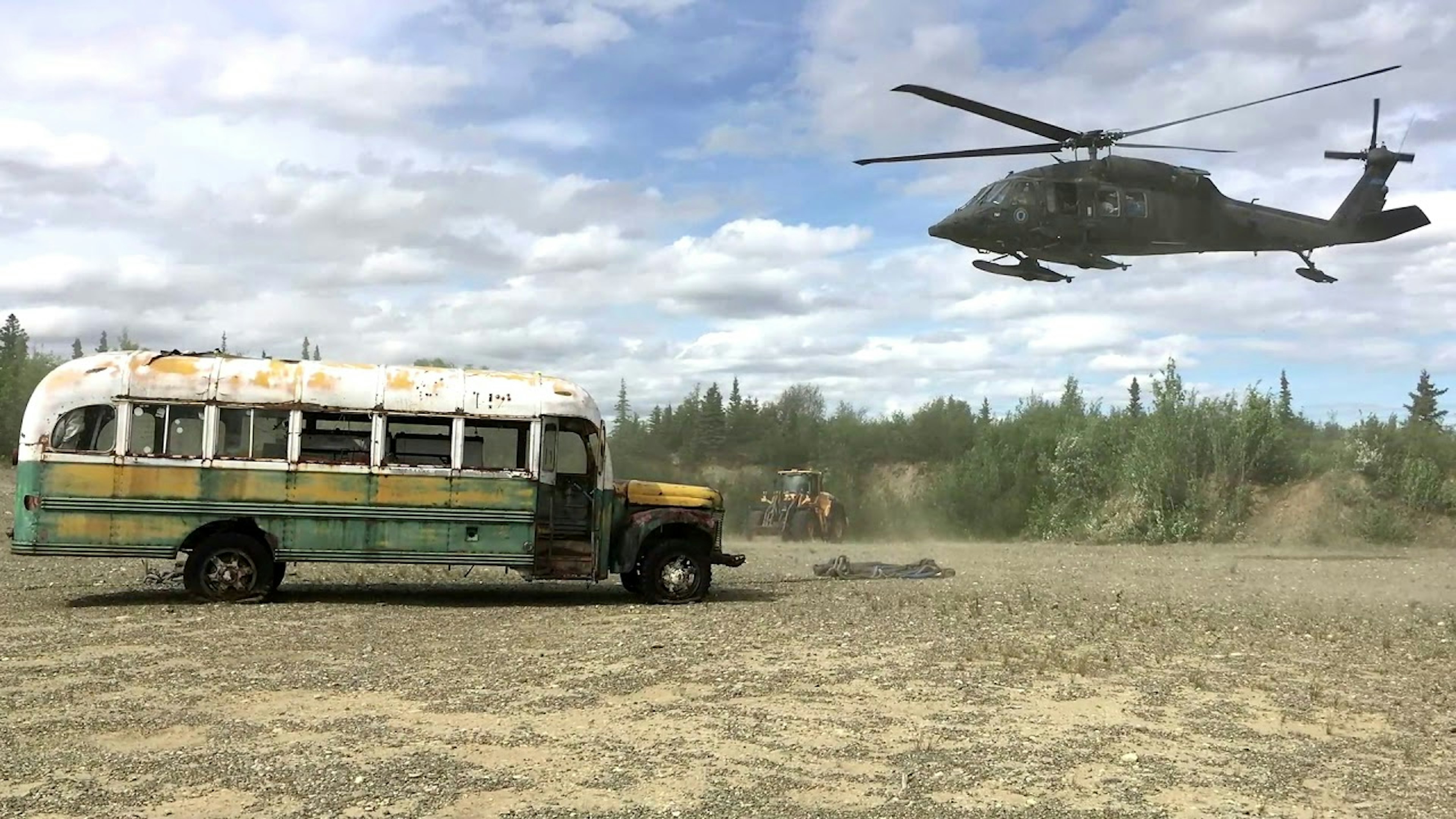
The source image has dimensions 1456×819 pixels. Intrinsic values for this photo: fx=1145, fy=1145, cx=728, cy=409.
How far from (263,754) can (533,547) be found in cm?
716

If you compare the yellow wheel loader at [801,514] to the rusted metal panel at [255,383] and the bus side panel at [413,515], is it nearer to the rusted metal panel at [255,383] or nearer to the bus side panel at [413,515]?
the bus side panel at [413,515]

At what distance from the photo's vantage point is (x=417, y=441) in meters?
13.8

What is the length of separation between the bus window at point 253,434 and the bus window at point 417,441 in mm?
1183

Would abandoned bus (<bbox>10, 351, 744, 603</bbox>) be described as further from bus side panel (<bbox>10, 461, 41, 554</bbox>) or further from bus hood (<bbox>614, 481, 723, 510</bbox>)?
bus hood (<bbox>614, 481, 723, 510</bbox>)

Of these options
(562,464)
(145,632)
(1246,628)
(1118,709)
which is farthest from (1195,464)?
(145,632)

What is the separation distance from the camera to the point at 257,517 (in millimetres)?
13414

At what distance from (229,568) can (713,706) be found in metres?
7.64

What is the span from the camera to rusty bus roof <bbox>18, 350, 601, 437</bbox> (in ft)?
43.2

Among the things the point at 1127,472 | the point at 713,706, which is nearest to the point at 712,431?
the point at 1127,472

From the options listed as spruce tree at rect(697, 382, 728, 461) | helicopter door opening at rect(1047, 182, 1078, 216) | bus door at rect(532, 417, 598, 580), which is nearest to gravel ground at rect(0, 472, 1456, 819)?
bus door at rect(532, 417, 598, 580)

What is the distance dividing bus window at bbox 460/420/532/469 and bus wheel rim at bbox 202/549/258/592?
2.74 meters

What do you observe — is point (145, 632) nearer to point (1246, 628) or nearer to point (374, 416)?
point (374, 416)

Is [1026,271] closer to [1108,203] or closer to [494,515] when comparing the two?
[1108,203]

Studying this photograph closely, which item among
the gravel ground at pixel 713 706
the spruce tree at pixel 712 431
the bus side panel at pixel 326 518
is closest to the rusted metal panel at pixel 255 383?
the bus side panel at pixel 326 518
